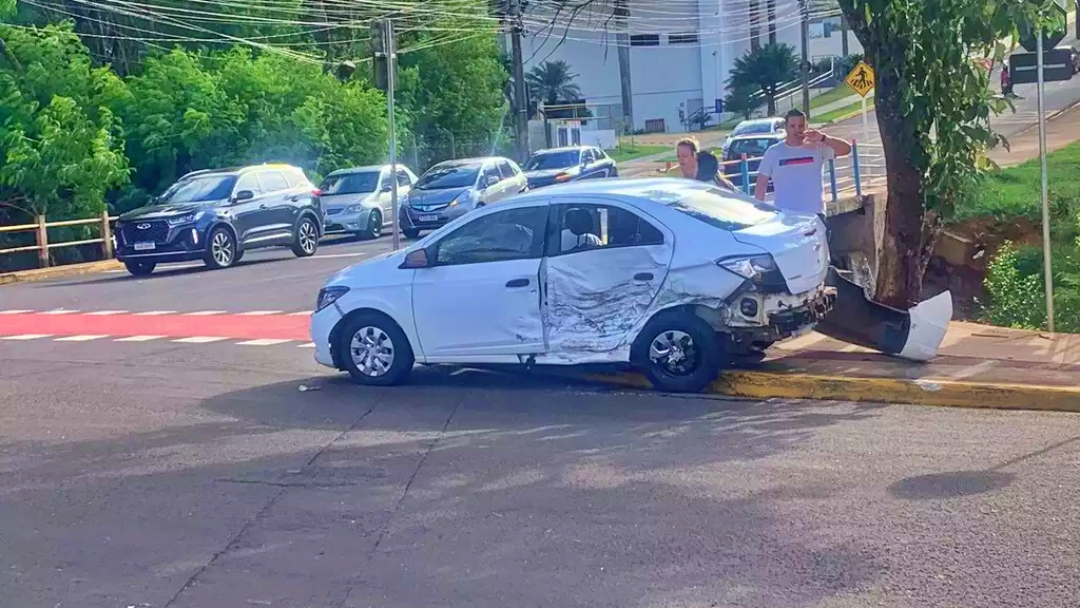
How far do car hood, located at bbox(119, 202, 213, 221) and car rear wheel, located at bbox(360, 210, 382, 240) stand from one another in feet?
27.1

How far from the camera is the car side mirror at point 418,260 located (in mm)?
11242

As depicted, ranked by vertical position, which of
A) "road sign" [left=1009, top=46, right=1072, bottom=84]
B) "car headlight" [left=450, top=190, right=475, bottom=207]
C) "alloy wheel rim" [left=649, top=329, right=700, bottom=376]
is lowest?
"alloy wheel rim" [left=649, top=329, right=700, bottom=376]

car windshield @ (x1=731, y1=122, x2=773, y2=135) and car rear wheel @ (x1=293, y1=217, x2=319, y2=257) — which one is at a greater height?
car windshield @ (x1=731, y1=122, x2=773, y2=135)

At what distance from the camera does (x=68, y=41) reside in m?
34.0

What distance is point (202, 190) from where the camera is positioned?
25734mm

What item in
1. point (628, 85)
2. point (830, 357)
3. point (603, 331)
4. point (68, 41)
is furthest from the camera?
point (628, 85)

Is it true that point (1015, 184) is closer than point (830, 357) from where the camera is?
No

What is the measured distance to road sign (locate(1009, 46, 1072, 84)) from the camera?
11875 mm

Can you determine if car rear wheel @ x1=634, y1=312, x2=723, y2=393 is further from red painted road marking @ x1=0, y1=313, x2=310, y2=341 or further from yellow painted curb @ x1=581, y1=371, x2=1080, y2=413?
red painted road marking @ x1=0, y1=313, x2=310, y2=341

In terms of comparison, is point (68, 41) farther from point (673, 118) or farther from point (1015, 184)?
point (673, 118)

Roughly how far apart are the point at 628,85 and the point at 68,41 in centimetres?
4817

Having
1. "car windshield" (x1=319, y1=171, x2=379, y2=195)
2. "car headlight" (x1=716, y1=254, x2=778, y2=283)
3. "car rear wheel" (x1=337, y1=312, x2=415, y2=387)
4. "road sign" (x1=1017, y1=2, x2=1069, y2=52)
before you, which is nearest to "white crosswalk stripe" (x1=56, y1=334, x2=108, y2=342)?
"car rear wheel" (x1=337, y1=312, x2=415, y2=387)

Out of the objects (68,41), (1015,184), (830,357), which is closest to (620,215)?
(830,357)

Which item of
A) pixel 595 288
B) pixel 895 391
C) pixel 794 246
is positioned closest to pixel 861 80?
pixel 794 246
